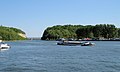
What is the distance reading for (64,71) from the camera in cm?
4222

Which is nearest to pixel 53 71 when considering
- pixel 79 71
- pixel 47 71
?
pixel 47 71

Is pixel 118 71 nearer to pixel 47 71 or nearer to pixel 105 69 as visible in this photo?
pixel 105 69

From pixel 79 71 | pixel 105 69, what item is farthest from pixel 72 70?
pixel 105 69

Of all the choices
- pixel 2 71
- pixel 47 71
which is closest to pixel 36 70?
pixel 47 71

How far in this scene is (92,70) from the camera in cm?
4328

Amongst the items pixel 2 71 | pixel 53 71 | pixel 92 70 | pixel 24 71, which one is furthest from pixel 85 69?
pixel 2 71

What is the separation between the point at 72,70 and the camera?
142 feet

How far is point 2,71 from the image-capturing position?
Result: 4209 centimetres

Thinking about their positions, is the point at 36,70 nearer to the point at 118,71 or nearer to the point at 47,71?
the point at 47,71

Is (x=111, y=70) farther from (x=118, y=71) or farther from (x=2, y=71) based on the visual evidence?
(x=2, y=71)

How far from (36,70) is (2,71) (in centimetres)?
479

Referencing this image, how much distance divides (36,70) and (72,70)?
5.17m

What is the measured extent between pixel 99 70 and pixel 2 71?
1375cm

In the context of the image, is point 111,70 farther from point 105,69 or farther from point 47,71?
point 47,71
